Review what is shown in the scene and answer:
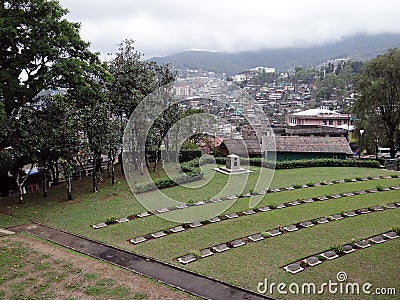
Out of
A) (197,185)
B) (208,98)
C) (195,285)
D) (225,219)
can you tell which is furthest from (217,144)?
(195,285)

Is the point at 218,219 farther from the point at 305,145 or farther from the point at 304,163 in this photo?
the point at 305,145

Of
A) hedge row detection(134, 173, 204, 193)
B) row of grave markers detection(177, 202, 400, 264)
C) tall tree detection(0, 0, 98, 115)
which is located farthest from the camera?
hedge row detection(134, 173, 204, 193)

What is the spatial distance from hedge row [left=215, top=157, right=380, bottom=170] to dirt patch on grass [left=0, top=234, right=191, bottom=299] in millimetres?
15788

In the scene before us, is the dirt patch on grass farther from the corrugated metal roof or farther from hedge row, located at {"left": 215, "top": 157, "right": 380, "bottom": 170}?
the corrugated metal roof

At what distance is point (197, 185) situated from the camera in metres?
19.7

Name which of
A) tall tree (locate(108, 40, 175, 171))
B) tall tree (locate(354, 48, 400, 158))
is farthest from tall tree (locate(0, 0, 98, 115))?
tall tree (locate(354, 48, 400, 158))

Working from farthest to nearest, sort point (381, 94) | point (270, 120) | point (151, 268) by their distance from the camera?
point (270, 120), point (381, 94), point (151, 268)

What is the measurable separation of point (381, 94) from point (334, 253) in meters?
23.1

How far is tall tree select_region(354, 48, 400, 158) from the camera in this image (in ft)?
96.6

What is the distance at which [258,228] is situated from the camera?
1297 centimetres

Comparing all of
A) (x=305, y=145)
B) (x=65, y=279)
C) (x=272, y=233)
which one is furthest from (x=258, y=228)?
(x=305, y=145)

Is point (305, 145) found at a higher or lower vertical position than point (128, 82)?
lower

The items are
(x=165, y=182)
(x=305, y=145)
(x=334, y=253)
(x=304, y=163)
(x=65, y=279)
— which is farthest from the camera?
(x=305, y=145)

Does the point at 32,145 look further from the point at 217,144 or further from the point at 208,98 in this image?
the point at 217,144
